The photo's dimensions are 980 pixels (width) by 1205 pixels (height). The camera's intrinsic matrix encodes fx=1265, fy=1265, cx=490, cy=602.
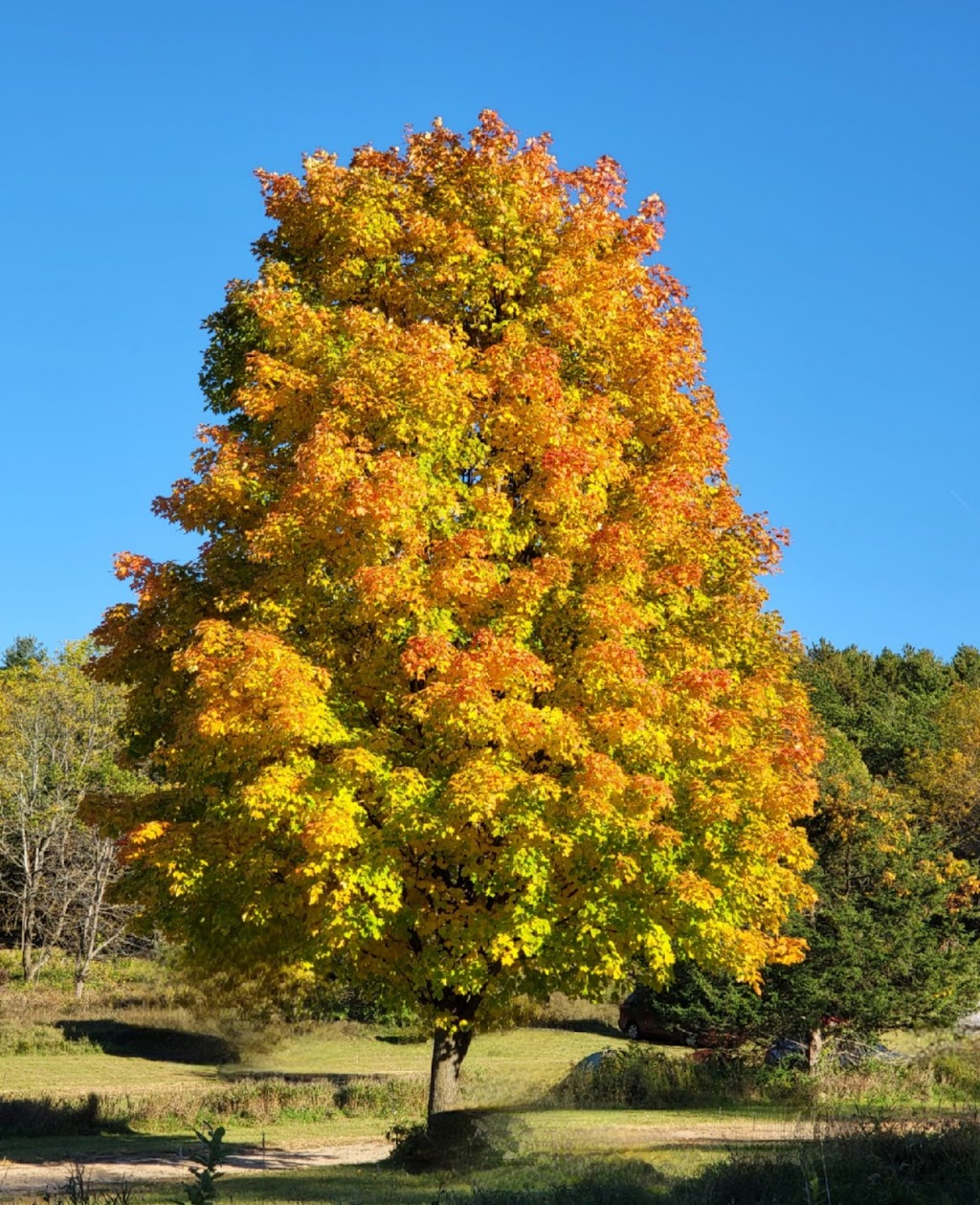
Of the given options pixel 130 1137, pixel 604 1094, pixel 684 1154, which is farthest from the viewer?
pixel 604 1094

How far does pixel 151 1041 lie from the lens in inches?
1524

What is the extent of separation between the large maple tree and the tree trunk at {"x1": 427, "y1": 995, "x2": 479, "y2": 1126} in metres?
0.06

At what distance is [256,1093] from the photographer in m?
25.5

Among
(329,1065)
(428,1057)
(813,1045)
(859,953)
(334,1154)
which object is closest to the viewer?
(334,1154)

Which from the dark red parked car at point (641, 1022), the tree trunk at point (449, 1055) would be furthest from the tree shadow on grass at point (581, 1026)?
the tree trunk at point (449, 1055)

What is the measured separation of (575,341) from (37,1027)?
30141 mm

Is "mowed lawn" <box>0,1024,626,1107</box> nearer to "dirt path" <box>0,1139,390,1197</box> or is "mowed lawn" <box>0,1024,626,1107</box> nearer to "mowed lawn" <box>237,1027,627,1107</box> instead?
"mowed lawn" <box>237,1027,627,1107</box>

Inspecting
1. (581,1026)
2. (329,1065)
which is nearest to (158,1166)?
(329,1065)

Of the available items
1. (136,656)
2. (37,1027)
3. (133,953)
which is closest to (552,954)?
(136,656)

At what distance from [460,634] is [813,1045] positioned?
15.5 meters

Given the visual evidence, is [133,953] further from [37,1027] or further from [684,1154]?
[684,1154]

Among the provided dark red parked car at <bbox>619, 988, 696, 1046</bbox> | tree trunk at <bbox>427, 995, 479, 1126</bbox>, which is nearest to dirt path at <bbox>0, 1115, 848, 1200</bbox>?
tree trunk at <bbox>427, 995, 479, 1126</bbox>

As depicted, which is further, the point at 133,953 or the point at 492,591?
the point at 133,953

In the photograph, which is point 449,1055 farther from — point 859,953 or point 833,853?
point 833,853
